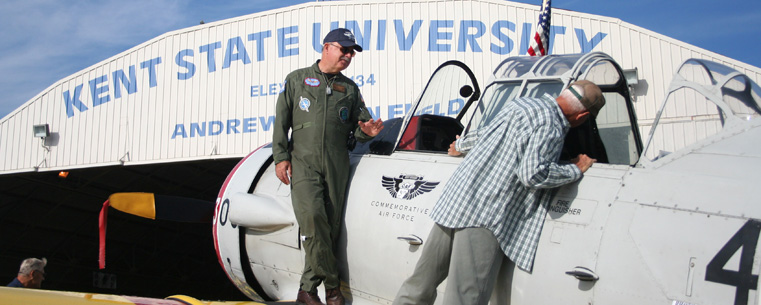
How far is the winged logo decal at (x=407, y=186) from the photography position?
163 inches

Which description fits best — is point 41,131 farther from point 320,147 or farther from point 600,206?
point 600,206

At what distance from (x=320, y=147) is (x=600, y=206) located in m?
2.34

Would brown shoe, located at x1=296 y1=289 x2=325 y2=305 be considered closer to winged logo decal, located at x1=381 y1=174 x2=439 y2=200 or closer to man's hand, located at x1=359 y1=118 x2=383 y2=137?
winged logo decal, located at x1=381 y1=174 x2=439 y2=200

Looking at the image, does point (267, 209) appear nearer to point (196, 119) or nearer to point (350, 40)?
point (350, 40)

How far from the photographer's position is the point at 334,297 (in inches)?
180

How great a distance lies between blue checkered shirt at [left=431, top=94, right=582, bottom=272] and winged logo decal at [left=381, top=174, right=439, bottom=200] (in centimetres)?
66

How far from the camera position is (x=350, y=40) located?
5027 mm

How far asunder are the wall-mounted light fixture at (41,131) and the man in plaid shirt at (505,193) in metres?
16.4

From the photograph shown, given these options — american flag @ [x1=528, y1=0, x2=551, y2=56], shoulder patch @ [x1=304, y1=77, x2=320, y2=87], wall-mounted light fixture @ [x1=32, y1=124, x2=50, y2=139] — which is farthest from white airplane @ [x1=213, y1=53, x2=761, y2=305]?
wall-mounted light fixture @ [x1=32, y1=124, x2=50, y2=139]

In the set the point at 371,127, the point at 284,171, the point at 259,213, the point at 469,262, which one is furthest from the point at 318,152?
the point at 469,262

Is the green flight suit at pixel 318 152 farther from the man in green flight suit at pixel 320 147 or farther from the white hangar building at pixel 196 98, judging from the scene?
the white hangar building at pixel 196 98

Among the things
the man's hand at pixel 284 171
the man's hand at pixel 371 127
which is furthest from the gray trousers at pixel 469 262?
the man's hand at pixel 284 171

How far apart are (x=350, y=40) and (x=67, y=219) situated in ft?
53.9

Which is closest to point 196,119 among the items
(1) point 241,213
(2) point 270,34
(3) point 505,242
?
(2) point 270,34
